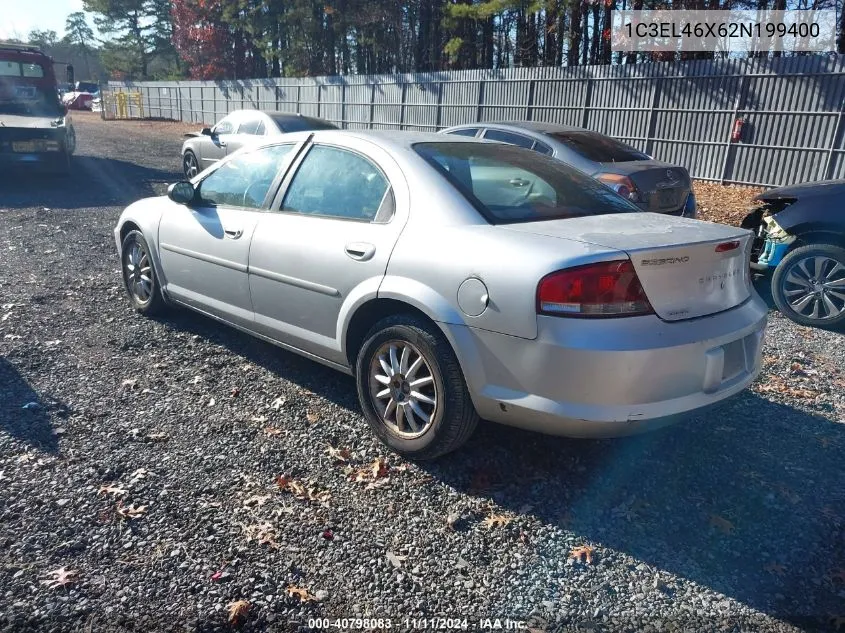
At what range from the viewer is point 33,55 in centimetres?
1394

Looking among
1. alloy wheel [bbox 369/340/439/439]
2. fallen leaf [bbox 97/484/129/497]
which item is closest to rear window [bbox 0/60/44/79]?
fallen leaf [bbox 97/484/129/497]

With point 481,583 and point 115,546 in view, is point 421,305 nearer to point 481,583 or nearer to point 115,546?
point 481,583

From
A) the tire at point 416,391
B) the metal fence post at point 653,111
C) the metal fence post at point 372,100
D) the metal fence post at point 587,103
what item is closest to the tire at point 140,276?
the tire at point 416,391

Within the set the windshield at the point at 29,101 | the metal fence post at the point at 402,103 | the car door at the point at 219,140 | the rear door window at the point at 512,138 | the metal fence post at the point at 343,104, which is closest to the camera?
the rear door window at the point at 512,138

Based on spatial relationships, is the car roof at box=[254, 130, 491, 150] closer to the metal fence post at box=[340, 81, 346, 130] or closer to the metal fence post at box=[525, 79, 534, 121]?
the metal fence post at box=[525, 79, 534, 121]

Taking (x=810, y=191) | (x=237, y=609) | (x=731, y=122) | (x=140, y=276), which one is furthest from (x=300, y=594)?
(x=731, y=122)

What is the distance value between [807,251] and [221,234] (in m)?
4.87

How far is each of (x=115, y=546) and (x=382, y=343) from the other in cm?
151

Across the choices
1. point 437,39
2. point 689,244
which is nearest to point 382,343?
point 689,244

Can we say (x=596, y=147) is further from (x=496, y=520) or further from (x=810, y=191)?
(x=496, y=520)

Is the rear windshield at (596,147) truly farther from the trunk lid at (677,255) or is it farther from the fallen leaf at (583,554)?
the fallen leaf at (583,554)

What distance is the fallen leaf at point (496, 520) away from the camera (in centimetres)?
299

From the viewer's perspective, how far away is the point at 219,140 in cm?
1380

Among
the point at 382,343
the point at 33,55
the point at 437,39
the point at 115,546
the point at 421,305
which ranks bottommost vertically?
the point at 115,546
